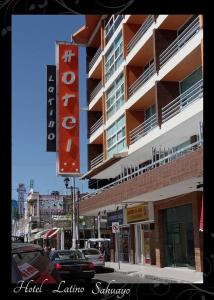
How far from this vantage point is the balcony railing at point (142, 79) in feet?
103

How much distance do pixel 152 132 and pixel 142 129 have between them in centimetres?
438

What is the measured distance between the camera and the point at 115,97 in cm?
3875

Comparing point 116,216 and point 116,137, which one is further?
point 116,216

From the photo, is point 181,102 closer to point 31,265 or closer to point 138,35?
point 138,35

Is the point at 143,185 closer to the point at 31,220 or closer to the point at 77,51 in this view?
the point at 77,51

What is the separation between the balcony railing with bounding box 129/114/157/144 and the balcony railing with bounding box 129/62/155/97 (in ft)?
8.00

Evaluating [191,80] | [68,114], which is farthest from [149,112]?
[191,80]

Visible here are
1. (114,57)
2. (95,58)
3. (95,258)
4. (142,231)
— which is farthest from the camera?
(95,58)

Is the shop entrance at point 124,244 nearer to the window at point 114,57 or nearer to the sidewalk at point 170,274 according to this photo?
the sidewalk at point 170,274

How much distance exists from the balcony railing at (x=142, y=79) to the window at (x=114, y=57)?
10.3 feet

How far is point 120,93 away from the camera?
37406 mm

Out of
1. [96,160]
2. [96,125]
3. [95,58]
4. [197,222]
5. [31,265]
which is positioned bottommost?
[31,265]

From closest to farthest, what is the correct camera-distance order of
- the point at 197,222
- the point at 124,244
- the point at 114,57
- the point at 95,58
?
the point at 197,222 → the point at 114,57 → the point at 124,244 → the point at 95,58
